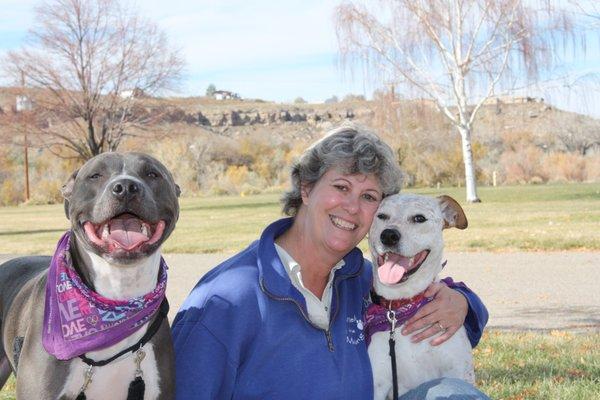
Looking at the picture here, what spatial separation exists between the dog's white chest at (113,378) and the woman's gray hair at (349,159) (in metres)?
1.32

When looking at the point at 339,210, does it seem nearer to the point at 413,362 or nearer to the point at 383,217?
the point at 383,217

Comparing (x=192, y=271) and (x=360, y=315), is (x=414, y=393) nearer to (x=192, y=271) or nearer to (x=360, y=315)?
(x=360, y=315)

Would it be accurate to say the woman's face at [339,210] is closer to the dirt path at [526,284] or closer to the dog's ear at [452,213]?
the dog's ear at [452,213]

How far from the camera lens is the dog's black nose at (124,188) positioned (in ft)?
10.6

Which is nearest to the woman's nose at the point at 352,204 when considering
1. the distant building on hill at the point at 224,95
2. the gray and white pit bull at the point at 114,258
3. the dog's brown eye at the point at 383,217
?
the dog's brown eye at the point at 383,217

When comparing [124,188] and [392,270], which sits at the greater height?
[124,188]

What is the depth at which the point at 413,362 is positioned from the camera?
402 cm

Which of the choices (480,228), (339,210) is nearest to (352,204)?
(339,210)

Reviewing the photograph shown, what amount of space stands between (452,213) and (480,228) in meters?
12.1

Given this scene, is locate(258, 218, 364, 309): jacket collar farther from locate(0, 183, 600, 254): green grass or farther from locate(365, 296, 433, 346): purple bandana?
locate(0, 183, 600, 254): green grass

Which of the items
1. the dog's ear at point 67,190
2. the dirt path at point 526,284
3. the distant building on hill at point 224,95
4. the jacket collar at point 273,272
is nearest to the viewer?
the dog's ear at point 67,190

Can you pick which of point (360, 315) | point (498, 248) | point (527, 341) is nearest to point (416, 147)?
point (498, 248)

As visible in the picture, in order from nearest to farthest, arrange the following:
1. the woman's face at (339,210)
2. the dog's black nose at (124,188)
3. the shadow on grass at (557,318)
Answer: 1. the dog's black nose at (124,188)
2. the woman's face at (339,210)
3. the shadow on grass at (557,318)

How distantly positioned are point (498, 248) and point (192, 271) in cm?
501
